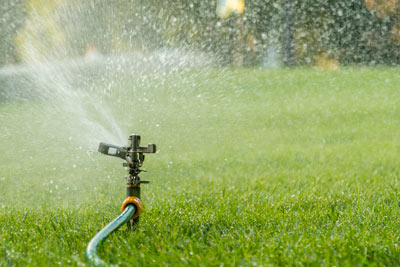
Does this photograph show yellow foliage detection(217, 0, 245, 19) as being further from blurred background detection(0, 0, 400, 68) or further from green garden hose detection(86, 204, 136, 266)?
green garden hose detection(86, 204, 136, 266)

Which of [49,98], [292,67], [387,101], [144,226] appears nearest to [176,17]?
[292,67]

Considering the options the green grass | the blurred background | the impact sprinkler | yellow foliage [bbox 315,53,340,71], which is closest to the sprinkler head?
the impact sprinkler

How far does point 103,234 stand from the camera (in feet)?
6.26

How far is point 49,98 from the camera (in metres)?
7.77

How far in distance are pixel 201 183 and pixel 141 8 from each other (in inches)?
238

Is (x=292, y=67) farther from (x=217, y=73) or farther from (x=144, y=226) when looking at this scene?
(x=144, y=226)

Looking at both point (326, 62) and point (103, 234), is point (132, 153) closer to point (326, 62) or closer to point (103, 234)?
point (103, 234)

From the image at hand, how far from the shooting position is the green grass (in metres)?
1.98

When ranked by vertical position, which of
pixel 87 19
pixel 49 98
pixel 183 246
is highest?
pixel 87 19

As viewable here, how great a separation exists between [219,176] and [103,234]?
7.01 feet

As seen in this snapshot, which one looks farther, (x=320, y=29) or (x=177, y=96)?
(x=320, y=29)

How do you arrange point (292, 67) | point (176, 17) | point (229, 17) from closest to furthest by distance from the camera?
point (176, 17) → point (292, 67) → point (229, 17)

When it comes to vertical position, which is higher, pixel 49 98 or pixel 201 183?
pixel 49 98

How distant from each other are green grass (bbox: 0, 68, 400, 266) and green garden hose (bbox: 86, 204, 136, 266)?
8cm
